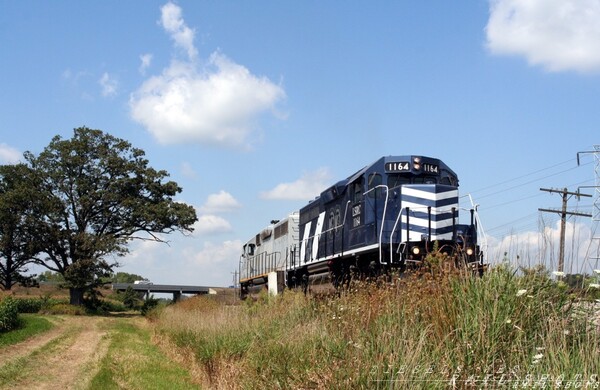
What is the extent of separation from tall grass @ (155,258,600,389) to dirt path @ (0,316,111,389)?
578cm

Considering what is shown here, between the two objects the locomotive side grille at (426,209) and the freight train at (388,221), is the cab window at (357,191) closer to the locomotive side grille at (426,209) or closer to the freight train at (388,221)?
the freight train at (388,221)

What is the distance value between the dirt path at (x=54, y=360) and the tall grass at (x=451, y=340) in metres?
5.78

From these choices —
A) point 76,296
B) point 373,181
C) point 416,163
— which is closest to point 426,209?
point 416,163

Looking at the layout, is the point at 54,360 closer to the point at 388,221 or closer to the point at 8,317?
the point at 388,221

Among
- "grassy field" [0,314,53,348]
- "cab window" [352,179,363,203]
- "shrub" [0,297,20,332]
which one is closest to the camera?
"cab window" [352,179,363,203]

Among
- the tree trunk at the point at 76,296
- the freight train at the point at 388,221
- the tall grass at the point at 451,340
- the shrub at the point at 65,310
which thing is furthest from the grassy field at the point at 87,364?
the tree trunk at the point at 76,296

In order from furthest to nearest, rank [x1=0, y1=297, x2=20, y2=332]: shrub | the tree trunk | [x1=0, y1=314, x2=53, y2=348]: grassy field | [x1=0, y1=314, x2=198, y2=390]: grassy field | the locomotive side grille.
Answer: the tree trunk → [x1=0, y1=297, x2=20, y2=332]: shrub → [x1=0, y1=314, x2=53, y2=348]: grassy field → the locomotive side grille → [x1=0, y1=314, x2=198, y2=390]: grassy field

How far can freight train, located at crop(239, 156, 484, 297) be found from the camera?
1302 centimetres

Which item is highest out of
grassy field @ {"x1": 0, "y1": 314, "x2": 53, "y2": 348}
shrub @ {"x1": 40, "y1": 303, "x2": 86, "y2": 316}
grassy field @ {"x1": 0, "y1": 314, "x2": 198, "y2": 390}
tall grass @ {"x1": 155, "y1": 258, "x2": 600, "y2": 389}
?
tall grass @ {"x1": 155, "y1": 258, "x2": 600, "y2": 389}

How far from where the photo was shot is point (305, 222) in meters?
21.2

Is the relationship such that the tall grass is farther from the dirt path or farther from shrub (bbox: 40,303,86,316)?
shrub (bbox: 40,303,86,316)

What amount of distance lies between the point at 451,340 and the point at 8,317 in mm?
21874

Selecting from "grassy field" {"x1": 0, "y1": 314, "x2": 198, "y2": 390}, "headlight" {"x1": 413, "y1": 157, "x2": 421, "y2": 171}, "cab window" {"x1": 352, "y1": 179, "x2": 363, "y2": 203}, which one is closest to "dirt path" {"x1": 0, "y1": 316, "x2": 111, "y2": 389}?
"grassy field" {"x1": 0, "y1": 314, "x2": 198, "y2": 390}

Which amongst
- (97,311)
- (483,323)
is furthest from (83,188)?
(483,323)
